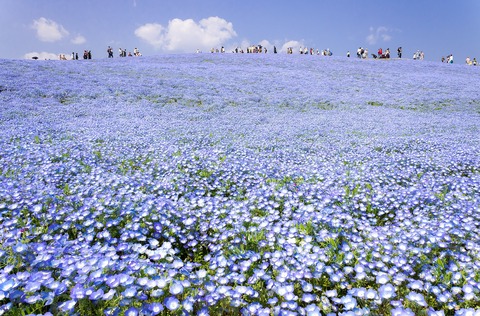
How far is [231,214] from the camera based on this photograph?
5117 millimetres

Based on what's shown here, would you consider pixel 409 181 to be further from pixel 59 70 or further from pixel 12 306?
pixel 59 70

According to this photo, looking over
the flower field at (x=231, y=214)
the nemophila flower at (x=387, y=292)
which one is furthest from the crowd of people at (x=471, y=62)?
the nemophila flower at (x=387, y=292)

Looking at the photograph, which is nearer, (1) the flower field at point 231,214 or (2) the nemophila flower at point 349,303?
(2) the nemophila flower at point 349,303

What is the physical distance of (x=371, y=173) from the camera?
7469mm

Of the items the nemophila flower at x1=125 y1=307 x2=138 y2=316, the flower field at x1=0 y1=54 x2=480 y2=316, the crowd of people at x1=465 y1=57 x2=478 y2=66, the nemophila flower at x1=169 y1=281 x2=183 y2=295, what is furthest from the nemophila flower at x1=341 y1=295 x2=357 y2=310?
the crowd of people at x1=465 y1=57 x2=478 y2=66

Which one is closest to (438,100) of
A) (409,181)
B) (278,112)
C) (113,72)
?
(278,112)

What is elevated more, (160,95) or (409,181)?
(160,95)

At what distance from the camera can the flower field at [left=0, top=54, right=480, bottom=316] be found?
313cm

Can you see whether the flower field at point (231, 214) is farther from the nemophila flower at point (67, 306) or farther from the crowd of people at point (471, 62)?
the crowd of people at point (471, 62)

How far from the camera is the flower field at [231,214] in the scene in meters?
3.13

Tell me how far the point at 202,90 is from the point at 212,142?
1228 centimetres

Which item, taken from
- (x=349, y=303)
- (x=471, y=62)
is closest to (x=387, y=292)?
(x=349, y=303)

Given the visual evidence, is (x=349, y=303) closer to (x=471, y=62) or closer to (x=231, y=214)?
(x=231, y=214)

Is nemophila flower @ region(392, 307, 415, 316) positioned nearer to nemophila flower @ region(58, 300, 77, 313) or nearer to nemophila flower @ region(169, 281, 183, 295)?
nemophila flower @ region(169, 281, 183, 295)
